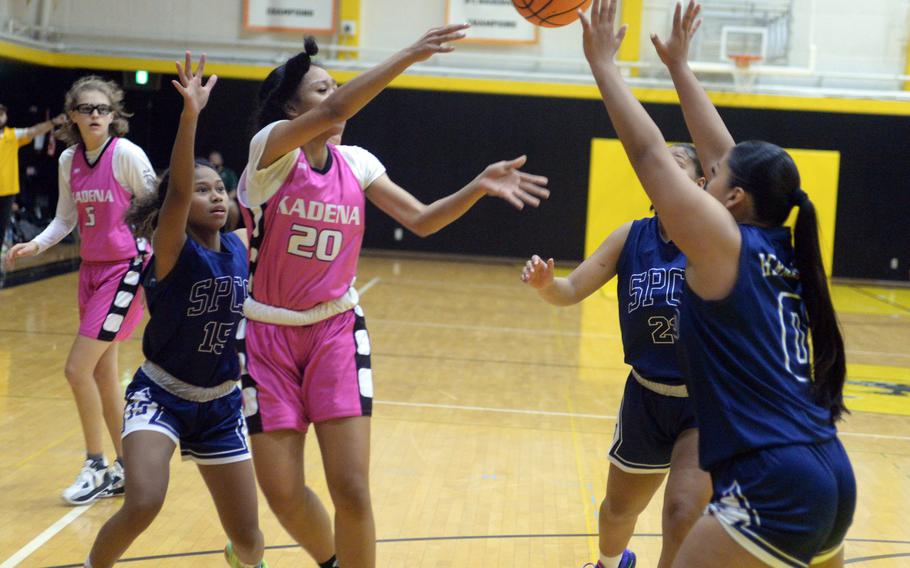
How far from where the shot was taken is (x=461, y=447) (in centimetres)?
630

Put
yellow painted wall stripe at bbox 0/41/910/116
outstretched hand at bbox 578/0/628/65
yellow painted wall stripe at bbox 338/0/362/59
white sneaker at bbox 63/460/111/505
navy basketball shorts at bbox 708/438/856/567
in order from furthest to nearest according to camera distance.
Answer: yellow painted wall stripe at bbox 338/0/362/59 → yellow painted wall stripe at bbox 0/41/910/116 → white sneaker at bbox 63/460/111/505 → outstretched hand at bbox 578/0/628/65 → navy basketball shorts at bbox 708/438/856/567

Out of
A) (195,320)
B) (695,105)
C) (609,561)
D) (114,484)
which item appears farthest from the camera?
(114,484)

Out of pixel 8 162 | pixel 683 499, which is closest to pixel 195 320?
pixel 683 499

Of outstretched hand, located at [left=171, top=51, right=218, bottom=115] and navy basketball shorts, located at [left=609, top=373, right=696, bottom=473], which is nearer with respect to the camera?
outstretched hand, located at [left=171, top=51, right=218, bottom=115]

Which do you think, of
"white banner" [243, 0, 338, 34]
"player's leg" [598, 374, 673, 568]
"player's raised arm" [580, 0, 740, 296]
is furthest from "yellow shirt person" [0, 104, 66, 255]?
"player's raised arm" [580, 0, 740, 296]

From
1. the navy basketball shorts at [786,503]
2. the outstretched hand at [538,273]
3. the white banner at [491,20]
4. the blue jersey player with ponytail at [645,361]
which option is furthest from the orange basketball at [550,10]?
the white banner at [491,20]

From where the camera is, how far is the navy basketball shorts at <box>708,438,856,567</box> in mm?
2377

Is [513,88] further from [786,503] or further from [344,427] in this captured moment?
[786,503]

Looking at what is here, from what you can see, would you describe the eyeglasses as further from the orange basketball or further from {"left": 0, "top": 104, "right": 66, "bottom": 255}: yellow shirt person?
{"left": 0, "top": 104, "right": 66, "bottom": 255}: yellow shirt person

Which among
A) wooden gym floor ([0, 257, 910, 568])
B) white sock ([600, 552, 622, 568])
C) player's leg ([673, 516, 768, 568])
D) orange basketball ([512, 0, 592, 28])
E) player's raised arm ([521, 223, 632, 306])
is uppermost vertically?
orange basketball ([512, 0, 592, 28])

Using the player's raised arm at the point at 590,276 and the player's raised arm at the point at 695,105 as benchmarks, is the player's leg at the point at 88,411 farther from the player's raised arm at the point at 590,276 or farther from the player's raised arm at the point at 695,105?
the player's raised arm at the point at 695,105

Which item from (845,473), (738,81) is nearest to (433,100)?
(738,81)

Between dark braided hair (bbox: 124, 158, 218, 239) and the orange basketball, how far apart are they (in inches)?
60.4

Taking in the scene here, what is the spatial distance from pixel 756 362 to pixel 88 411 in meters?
3.87
